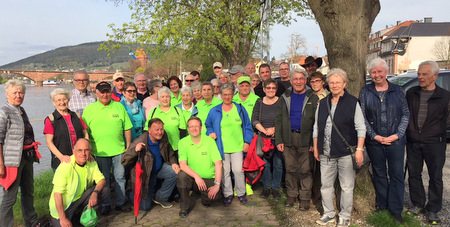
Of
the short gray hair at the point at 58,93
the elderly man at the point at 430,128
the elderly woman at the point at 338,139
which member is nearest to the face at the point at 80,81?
the short gray hair at the point at 58,93

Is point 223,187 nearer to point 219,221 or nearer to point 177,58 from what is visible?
point 219,221

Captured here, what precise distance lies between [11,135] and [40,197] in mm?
2711

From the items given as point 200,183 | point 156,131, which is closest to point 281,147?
point 200,183

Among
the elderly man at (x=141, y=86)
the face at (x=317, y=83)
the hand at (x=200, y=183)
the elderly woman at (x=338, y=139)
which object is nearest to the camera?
the elderly woman at (x=338, y=139)

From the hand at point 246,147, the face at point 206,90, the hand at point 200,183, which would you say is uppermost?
the face at point 206,90

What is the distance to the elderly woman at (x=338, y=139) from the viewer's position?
153 inches

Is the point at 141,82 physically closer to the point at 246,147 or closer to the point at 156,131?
the point at 156,131

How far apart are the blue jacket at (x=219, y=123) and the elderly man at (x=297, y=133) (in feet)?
1.92

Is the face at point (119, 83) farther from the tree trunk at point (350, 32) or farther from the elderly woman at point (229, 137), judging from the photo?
the tree trunk at point (350, 32)

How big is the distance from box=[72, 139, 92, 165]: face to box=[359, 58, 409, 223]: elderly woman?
11.0 feet

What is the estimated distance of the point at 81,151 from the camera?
13.1ft

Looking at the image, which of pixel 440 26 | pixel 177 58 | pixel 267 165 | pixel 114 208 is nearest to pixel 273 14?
pixel 267 165

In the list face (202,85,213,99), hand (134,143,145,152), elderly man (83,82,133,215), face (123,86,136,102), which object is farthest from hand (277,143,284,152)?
face (123,86,136,102)

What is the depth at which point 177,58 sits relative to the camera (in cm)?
4275
